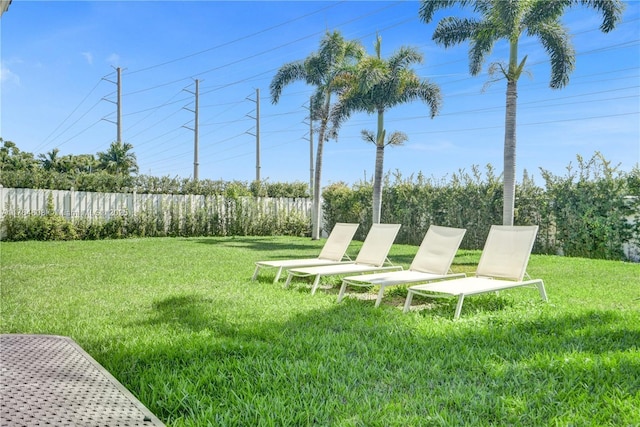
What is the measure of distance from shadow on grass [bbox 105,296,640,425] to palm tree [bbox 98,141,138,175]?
133 feet

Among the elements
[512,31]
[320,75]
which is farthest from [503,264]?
[320,75]

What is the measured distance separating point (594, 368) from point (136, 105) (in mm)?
42213

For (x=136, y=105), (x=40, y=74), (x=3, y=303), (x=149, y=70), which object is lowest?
(x=3, y=303)

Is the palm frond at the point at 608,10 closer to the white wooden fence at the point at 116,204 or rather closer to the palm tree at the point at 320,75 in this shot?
the palm tree at the point at 320,75

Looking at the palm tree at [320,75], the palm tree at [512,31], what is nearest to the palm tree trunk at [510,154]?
the palm tree at [512,31]

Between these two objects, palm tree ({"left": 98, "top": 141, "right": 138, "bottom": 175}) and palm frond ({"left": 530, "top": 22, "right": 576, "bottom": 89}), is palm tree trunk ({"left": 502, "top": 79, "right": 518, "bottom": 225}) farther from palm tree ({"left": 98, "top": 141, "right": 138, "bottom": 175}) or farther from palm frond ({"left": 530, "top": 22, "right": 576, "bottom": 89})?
palm tree ({"left": 98, "top": 141, "right": 138, "bottom": 175})

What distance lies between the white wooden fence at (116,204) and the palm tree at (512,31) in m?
12.8

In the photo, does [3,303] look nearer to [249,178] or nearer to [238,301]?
[238,301]

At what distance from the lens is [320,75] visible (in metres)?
22.2

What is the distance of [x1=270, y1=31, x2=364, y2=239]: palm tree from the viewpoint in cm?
2162

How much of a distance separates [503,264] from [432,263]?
1.04 metres

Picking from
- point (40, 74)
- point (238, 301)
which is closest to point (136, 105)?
point (40, 74)

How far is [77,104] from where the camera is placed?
134 ft

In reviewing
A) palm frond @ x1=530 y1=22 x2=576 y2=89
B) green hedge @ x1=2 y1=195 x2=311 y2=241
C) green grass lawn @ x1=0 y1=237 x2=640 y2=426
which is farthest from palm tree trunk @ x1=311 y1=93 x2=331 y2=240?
green grass lawn @ x1=0 y1=237 x2=640 y2=426
